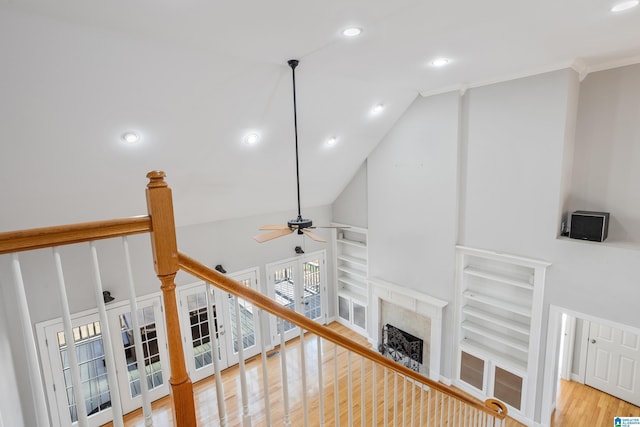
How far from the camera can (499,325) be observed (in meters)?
5.10

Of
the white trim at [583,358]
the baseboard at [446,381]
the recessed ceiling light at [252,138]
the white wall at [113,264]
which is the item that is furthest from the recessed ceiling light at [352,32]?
the white trim at [583,358]

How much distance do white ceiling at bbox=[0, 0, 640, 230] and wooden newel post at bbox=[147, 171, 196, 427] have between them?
165cm

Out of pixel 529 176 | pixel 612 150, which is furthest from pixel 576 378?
pixel 612 150

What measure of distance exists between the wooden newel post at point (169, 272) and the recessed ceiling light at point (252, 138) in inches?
130

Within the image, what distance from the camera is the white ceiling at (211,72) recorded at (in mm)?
2395

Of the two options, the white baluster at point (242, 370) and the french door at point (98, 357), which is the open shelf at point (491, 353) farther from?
the white baluster at point (242, 370)

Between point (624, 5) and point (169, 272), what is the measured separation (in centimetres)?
347

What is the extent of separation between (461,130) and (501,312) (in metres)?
2.79

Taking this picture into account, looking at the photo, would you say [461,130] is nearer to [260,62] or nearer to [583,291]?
[583,291]

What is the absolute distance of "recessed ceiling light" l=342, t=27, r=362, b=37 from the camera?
2.69 metres

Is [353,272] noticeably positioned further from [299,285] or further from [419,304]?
[419,304]

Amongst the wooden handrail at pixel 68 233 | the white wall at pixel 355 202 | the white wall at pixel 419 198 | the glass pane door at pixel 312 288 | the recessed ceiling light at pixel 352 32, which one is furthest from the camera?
the glass pane door at pixel 312 288

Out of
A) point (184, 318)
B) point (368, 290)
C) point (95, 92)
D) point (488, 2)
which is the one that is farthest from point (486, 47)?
point (184, 318)

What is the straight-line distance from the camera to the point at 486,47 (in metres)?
3.25
